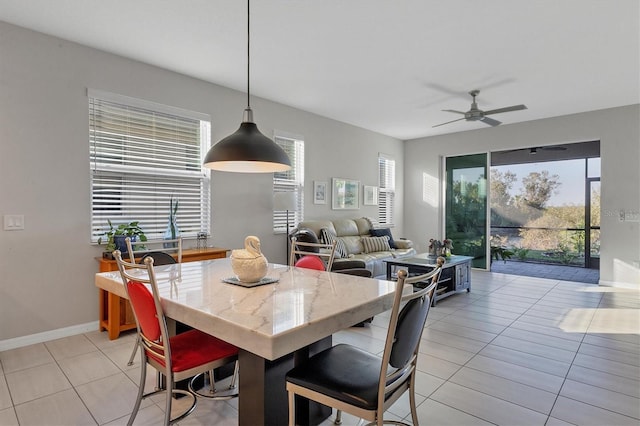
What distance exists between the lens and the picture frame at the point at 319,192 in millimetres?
6023

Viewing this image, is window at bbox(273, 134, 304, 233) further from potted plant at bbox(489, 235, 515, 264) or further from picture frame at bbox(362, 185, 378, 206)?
potted plant at bbox(489, 235, 515, 264)

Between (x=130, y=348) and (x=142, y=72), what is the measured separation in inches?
116

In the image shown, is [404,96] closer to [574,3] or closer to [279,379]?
[574,3]

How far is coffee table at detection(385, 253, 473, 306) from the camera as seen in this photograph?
15.5ft

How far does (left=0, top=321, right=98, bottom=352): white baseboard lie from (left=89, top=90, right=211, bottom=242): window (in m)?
0.90

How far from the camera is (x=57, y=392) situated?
2352 millimetres

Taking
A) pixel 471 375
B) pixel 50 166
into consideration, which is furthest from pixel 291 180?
pixel 471 375

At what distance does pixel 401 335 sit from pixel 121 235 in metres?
3.14

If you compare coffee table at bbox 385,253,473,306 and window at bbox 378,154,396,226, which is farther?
window at bbox 378,154,396,226

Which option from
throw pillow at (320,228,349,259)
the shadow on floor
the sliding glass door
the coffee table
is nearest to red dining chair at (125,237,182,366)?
throw pillow at (320,228,349,259)

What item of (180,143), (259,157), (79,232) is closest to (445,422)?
(259,157)

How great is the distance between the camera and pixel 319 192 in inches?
241

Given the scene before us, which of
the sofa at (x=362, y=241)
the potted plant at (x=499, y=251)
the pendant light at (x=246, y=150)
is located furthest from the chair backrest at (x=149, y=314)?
the potted plant at (x=499, y=251)

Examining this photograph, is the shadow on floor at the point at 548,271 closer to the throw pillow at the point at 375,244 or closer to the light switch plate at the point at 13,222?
the throw pillow at the point at 375,244
